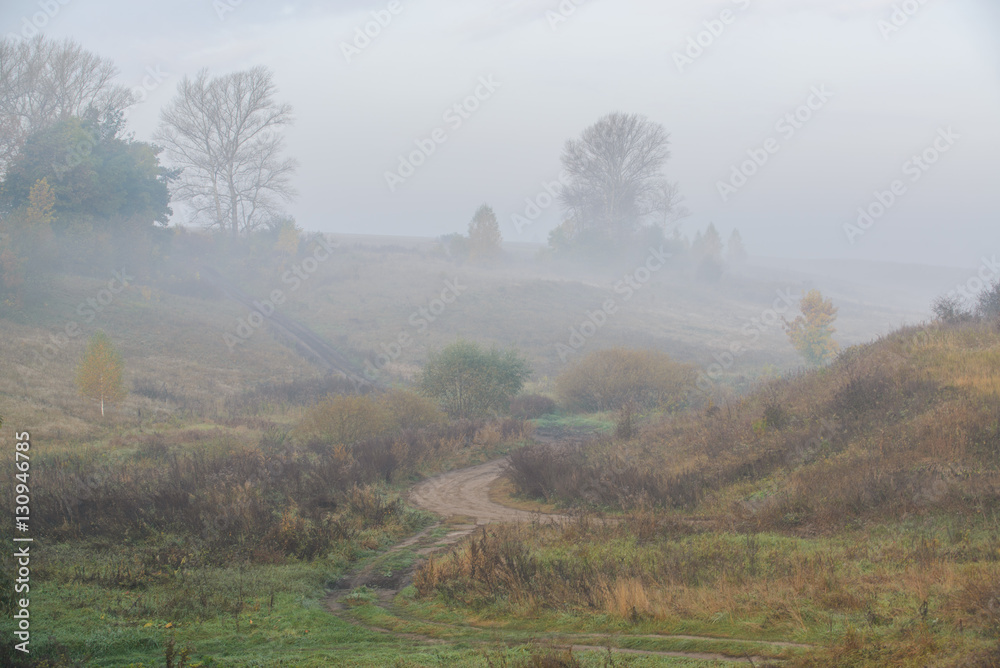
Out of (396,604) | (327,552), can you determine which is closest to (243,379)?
(327,552)

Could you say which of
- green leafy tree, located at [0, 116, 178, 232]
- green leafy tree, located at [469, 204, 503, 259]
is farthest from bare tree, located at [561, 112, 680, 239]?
green leafy tree, located at [0, 116, 178, 232]

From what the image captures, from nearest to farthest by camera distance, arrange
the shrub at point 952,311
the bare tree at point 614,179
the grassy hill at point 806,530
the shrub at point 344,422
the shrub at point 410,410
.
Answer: the grassy hill at point 806,530
the shrub at point 952,311
the shrub at point 344,422
the shrub at point 410,410
the bare tree at point 614,179

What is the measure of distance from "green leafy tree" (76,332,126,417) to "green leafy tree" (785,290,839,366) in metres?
37.5

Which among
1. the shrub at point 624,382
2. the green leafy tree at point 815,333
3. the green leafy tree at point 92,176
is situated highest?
the green leafy tree at point 92,176

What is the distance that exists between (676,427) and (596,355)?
38.9 ft

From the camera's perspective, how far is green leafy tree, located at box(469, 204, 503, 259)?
260 feet

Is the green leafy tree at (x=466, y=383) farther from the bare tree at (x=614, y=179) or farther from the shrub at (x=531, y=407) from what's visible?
the bare tree at (x=614, y=179)

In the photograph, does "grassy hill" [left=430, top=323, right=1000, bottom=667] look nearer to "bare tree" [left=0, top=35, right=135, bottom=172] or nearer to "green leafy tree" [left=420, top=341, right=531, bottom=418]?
"green leafy tree" [left=420, top=341, right=531, bottom=418]

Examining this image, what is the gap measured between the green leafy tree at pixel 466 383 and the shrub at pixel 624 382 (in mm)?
3975

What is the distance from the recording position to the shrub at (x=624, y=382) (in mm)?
27984

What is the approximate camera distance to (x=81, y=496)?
1078cm

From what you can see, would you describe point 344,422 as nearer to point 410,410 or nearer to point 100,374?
point 410,410

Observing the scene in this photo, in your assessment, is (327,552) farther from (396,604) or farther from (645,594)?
(645,594)

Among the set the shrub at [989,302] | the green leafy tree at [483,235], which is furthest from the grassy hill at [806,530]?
the green leafy tree at [483,235]
